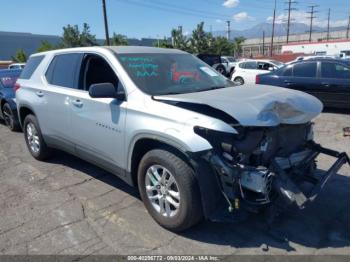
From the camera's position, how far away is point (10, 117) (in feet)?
27.9

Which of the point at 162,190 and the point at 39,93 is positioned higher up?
the point at 39,93

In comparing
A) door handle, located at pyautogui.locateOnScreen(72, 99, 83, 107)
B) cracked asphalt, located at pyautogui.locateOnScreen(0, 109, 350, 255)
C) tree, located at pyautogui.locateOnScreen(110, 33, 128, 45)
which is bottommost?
cracked asphalt, located at pyautogui.locateOnScreen(0, 109, 350, 255)

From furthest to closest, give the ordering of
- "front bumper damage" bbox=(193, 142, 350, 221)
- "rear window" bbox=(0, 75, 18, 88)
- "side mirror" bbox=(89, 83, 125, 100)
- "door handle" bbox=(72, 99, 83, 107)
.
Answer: "rear window" bbox=(0, 75, 18, 88), "door handle" bbox=(72, 99, 83, 107), "side mirror" bbox=(89, 83, 125, 100), "front bumper damage" bbox=(193, 142, 350, 221)

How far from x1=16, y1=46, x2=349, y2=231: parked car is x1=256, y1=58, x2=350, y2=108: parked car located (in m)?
5.68

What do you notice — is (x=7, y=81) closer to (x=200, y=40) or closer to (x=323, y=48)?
(x=200, y=40)

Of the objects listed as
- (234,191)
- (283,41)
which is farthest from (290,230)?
(283,41)

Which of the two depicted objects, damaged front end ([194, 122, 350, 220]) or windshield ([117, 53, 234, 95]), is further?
windshield ([117, 53, 234, 95])

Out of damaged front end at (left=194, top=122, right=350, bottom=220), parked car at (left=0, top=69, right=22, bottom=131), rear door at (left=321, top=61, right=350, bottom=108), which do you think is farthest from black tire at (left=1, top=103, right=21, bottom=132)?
rear door at (left=321, top=61, right=350, bottom=108)

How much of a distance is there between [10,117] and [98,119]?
5.37 metres

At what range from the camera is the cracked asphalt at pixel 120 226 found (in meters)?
3.28

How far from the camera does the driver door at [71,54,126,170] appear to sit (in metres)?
3.88

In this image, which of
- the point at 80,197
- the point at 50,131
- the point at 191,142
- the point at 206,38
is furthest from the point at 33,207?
the point at 206,38

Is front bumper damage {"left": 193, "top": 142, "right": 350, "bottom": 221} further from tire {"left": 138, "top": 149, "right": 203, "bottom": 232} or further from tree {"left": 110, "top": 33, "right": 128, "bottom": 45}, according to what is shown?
tree {"left": 110, "top": 33, "right": 128, "bottom": 45}

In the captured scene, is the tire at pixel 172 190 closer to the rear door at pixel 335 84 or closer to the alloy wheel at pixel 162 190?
the alloy wheel at pixel 162 190
